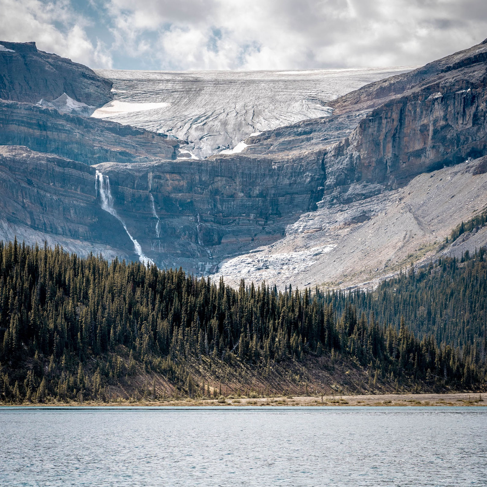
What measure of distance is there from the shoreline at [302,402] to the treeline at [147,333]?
3.73 metres

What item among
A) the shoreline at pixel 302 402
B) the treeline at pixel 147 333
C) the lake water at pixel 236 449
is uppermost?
the treeline at pixel 147 333

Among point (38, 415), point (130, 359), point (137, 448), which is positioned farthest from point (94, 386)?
point (137, 448)

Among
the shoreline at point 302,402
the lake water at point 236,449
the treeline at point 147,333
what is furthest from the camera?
the treeline at point 147,333

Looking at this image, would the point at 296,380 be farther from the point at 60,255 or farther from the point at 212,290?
the point at 60,255

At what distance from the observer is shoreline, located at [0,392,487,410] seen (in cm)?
10412

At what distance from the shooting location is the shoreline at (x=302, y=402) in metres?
104

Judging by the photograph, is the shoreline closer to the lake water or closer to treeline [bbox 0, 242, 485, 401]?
treeline [bbox 0, 242, 485, 401]

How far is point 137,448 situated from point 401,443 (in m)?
23.6

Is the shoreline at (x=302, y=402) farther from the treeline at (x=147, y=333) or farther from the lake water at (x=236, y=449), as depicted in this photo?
the lake water at (x=236, y=449)

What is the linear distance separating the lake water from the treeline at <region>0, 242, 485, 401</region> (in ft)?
48.8

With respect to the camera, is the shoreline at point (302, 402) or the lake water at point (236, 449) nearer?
the lake water at point (236, 449)

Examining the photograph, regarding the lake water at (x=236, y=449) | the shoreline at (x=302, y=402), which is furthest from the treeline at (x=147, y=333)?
the lake water at (x=236, y=449)

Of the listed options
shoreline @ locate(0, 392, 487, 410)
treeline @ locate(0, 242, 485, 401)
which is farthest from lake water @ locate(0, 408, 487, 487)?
treeline @ locate(0, 242, 485, 401)

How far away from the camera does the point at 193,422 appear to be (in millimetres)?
Answer: 84562
